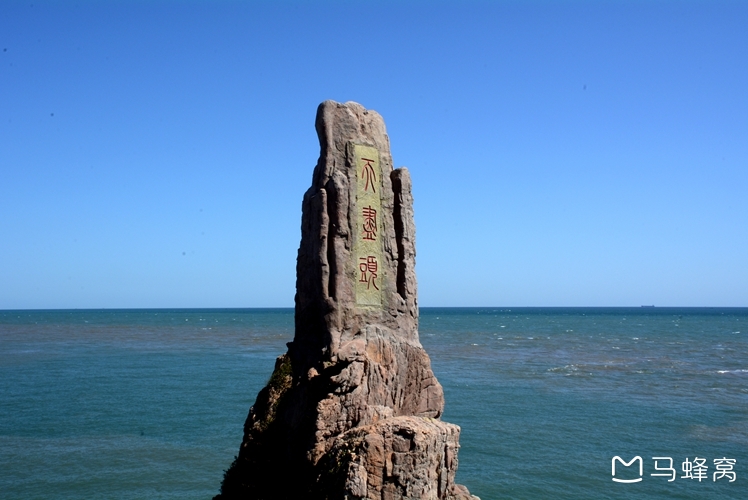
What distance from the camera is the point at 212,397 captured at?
26969 millimetres

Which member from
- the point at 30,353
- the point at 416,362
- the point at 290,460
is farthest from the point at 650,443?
the point at 30,353

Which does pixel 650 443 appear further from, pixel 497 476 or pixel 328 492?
pixel 328 492

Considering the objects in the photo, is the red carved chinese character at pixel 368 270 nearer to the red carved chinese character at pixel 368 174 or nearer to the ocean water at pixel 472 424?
the red carved chinese character at pixel 368 174

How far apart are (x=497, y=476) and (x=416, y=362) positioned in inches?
289

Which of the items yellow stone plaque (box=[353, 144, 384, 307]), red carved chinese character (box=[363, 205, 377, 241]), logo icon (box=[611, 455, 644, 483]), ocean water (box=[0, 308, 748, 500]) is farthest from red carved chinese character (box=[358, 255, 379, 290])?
logo icon (box=[611, 455, 644, 483])

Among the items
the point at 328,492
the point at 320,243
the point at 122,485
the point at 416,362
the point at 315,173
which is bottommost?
the point at 122,485

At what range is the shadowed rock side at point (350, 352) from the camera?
8938 mm

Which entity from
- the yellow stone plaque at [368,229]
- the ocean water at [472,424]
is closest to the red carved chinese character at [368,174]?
the yellow stone plaque at [368,229]

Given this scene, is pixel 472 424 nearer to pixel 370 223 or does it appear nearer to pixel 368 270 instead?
pixel 368 270

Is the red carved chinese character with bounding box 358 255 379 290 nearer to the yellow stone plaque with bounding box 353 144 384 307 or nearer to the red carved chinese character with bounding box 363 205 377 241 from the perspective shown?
the yellow stone plaque with bounding box 353 144 384 307

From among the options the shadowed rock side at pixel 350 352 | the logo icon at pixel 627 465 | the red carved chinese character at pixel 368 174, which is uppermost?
the red carved chinese character at pixel 368 174

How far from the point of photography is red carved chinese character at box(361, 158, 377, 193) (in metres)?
10.5

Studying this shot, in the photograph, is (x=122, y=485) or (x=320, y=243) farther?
(x=122, y=485)

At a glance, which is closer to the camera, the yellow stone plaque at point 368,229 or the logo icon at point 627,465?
the yellow stone plaque at point 368,229
